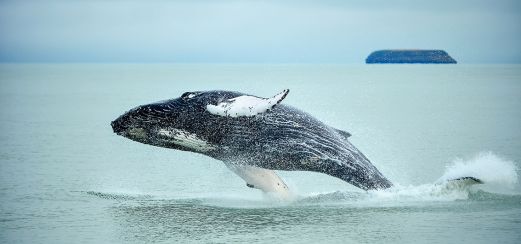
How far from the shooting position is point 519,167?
19.6m

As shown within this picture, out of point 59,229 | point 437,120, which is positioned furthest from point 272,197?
point 437,120

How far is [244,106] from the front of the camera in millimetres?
12289

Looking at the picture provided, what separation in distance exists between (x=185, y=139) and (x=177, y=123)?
0.88 feet

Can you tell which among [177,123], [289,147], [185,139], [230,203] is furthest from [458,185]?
[177,123]

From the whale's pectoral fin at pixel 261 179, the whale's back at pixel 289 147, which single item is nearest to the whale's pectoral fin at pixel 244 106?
the whale's back at pixel 289 147

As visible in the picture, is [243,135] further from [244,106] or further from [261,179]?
[261,179]

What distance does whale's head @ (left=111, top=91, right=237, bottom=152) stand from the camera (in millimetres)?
12781

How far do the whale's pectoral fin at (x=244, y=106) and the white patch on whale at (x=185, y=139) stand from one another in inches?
19.8

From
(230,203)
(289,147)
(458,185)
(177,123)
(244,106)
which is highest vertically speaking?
(244,106)

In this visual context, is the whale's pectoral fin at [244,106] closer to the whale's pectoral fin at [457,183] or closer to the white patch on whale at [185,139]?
the white patch on whale at [185,139]

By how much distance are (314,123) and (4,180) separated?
7.98 m

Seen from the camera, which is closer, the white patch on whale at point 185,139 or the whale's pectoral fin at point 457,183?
the white patch on whale at point 185,139

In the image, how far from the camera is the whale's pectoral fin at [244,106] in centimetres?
1201

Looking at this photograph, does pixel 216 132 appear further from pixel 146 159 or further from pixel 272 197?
pixel 146 159
